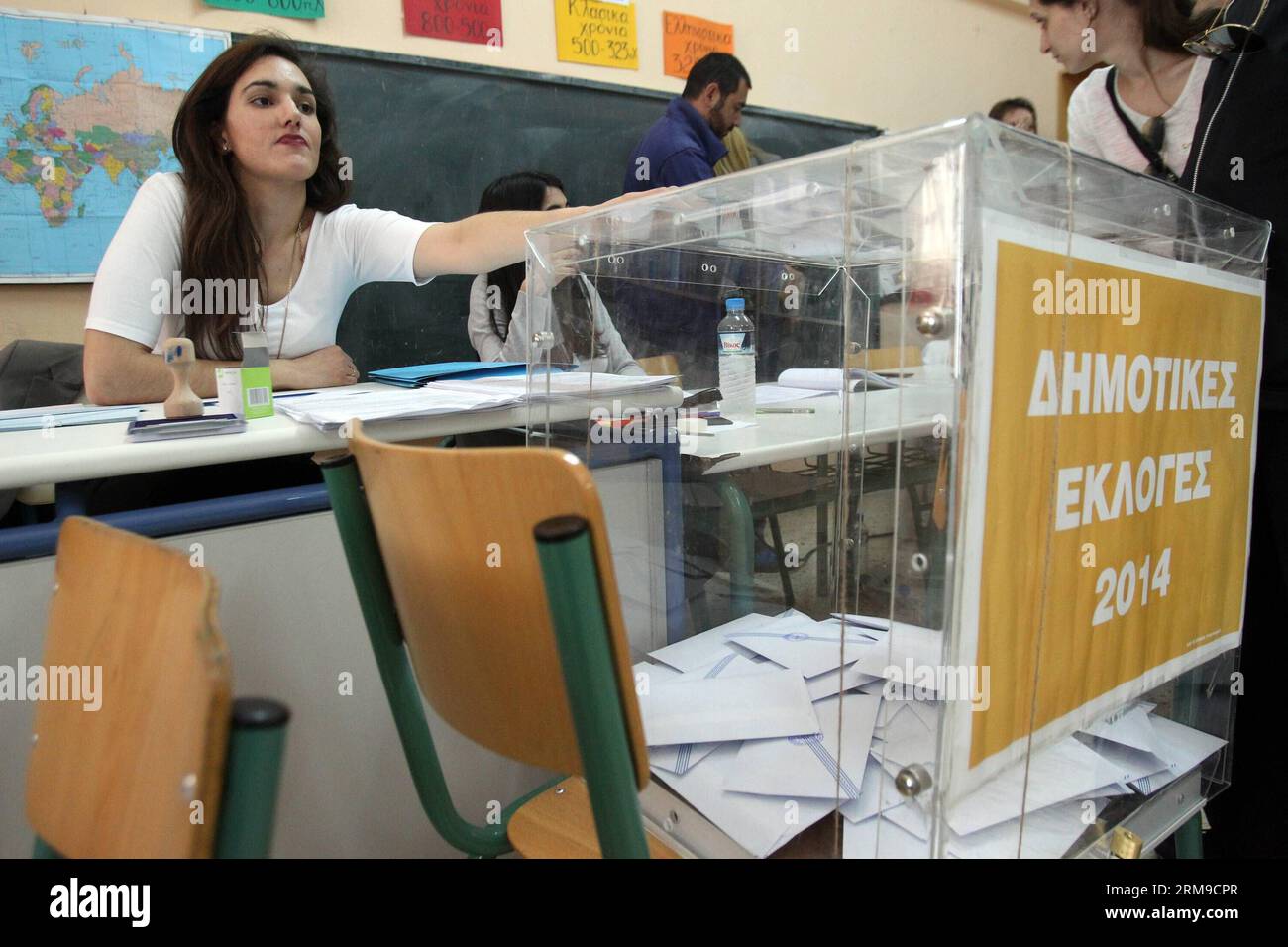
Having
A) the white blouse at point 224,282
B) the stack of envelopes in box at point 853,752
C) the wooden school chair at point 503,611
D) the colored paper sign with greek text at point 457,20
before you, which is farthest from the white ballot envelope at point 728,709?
the colored paper sign with greek text at point 457,20

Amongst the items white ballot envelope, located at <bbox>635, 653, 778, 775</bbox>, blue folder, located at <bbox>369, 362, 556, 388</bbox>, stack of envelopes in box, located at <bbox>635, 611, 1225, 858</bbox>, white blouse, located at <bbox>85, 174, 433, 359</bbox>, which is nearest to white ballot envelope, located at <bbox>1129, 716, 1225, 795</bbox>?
stack of envelopes in box, located at <bbox>635, 611, 1225, 858</bbox>

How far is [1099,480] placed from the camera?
0.61 metres

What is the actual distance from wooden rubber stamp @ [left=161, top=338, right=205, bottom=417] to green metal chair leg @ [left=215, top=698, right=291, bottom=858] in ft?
2.75

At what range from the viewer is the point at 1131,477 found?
654 mm

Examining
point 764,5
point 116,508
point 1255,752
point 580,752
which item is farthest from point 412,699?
point 764,5

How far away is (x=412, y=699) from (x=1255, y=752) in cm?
110

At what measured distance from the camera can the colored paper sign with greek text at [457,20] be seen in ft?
8.55

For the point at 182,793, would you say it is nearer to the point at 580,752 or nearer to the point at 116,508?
the point at 580,752

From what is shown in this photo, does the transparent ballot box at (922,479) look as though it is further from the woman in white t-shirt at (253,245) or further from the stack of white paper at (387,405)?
the woman in white t-shirt at (253,245)

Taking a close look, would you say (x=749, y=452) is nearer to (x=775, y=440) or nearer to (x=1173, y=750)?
(x=775, y=440)

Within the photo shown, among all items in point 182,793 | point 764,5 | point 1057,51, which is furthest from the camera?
point 764,5

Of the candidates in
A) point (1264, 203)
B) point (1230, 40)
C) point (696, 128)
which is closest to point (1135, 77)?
point (1230, 40)

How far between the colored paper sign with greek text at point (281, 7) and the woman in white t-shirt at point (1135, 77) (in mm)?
2105

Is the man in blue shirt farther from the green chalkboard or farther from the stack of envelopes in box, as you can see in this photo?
the stack of envelopes in box
